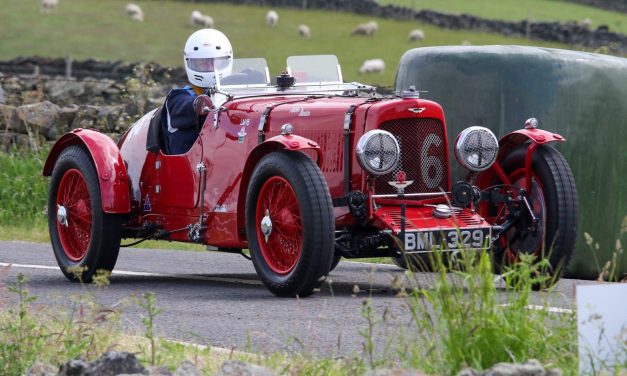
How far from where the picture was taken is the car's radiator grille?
356 inches

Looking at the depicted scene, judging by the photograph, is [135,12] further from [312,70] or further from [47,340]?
[47,340]

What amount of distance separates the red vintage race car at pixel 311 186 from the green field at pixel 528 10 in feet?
158

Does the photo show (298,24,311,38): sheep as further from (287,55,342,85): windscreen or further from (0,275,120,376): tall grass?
(0,275,120,376): tall grass

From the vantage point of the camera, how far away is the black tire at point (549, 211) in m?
8.91

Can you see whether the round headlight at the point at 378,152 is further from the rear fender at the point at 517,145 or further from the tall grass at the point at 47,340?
the tall grass at the point at 47,340

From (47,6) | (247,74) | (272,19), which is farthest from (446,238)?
(47,6)

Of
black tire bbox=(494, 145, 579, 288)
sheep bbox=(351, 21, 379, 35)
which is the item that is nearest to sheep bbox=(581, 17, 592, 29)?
sheep bbox=(351, 21, 379, 35)

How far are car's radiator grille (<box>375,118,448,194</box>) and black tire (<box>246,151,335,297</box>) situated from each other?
0.69m

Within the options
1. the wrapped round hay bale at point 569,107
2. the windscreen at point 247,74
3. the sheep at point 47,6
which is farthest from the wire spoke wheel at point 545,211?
the sheep at point 47,6

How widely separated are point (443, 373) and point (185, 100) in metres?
4.91

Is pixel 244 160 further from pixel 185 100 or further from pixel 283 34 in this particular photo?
pixel 283 34

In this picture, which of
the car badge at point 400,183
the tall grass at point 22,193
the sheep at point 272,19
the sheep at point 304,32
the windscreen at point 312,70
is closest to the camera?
the car badge at point 400,183

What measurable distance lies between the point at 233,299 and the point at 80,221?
204 cm

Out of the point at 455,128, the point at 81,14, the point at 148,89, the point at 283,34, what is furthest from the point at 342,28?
the point at 455,128
